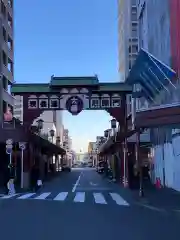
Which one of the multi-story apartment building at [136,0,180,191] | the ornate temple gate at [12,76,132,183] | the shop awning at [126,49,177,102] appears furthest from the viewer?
the ornate temple gate at [12,76,132,183]

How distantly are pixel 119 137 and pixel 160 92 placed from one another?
446 inches

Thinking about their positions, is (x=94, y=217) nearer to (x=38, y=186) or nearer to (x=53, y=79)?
(x=38, y=186)

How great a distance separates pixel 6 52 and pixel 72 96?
104 ft

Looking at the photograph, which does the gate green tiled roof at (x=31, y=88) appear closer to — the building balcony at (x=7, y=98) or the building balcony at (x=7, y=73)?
the building balcony at (x=7, y=98)

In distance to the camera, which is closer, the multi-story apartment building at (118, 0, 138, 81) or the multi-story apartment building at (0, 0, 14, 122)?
the multi-story apartment building at (0, 0, 14, 122)

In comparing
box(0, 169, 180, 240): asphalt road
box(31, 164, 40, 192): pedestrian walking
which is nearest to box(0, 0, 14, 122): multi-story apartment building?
box(31, 164, 40, 192): pedestrian walking

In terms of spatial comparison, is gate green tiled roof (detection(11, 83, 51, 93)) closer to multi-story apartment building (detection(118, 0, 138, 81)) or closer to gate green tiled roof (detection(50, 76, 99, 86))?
gate green tiled roof (detection(50, 76, 99, 86))

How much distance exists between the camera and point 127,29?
96250 millimetres

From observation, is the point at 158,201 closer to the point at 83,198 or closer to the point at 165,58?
the point at 83,198

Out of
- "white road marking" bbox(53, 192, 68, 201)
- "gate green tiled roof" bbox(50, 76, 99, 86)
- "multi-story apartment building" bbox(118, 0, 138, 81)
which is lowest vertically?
"white road marking" bbox(53, 192, 68, 201)

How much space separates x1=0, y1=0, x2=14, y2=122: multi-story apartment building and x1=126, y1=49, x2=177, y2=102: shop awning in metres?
33.1

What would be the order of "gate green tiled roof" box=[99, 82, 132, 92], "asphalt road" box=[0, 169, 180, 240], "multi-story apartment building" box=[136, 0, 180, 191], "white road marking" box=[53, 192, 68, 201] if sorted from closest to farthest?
1. "asphalt road" box=[0, 169, 180, 240]
2. "white road marking" box=[53, 192, 68, 201]
3. "multi-story apartment building" box=[136, 0, 180, 191]
4. "gate green tiled roof" box=[99, 82, 132, 92]

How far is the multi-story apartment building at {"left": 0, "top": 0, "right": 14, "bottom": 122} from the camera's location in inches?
2576

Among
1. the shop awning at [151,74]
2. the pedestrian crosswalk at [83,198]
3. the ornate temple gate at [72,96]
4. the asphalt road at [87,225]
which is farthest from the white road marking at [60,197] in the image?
the ornate temple gate at [72,96]
